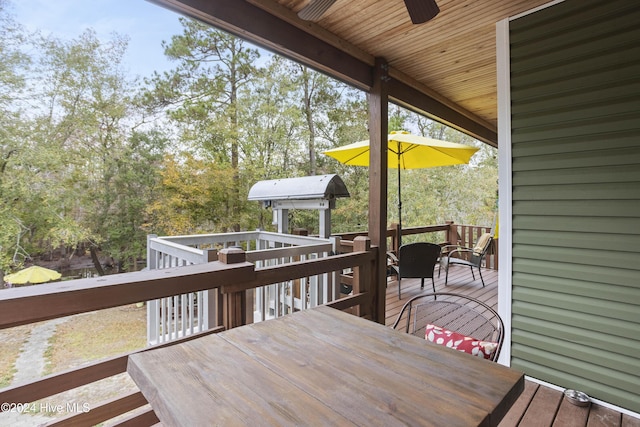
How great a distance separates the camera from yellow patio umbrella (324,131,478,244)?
4.63 metres

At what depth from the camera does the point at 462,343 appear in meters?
1.45

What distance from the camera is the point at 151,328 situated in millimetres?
3463

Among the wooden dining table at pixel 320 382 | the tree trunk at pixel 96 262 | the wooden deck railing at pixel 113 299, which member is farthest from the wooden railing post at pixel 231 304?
the tree trunk at pixel 96 262

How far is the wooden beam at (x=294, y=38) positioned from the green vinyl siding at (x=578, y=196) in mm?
1139

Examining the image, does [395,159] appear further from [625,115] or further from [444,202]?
[444,202]

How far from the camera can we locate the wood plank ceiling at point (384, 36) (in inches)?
81.4

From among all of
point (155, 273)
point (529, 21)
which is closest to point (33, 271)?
point (155, 273)

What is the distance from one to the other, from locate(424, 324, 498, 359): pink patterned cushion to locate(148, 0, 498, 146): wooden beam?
2073mm

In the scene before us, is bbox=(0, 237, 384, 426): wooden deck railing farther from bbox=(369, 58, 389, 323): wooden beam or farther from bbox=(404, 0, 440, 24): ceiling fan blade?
bbox=(404, 0, 440, 24): ceiling fan blade

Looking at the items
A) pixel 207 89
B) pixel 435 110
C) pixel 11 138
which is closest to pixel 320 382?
pixel 435 110

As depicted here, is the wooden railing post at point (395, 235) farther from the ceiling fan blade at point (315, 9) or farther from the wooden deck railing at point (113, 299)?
the ceiling fan blade at point (315, 9)

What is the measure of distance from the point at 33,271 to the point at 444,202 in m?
14.1

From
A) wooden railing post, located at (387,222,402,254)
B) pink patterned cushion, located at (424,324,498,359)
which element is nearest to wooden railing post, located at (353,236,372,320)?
pink patterned cushion, located at (424,324,498,359)

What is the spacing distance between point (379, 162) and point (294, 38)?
1210mm
